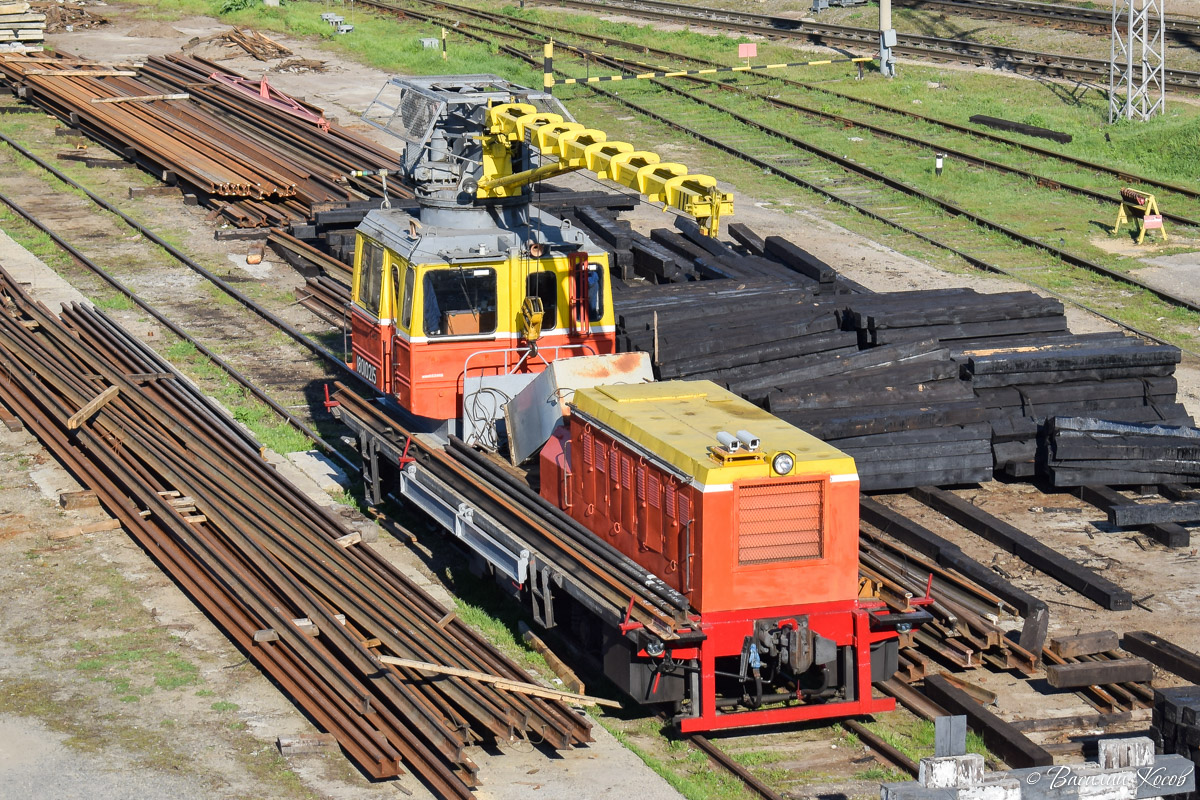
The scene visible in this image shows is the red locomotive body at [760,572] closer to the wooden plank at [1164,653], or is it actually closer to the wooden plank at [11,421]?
the wooden plank at [1164,653]

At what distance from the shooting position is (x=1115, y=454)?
17281mm

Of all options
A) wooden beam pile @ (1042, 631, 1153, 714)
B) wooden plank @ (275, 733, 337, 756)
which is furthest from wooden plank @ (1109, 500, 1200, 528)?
wooden plank @ (275, 733, 337, 756)

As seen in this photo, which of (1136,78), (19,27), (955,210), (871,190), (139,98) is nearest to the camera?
(955,210)

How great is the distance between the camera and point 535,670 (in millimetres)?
13648

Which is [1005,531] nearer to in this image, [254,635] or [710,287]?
[710,287]

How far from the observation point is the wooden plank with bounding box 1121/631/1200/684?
511 inches

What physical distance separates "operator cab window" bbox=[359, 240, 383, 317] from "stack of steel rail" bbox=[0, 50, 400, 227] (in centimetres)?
1127

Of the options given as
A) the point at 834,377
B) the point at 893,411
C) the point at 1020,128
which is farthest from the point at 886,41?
the point at 893,411

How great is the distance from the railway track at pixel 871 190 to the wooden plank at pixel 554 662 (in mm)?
12293

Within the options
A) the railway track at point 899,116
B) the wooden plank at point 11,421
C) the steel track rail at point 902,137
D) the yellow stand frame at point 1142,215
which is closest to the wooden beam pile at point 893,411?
the wooden plank at point 11,421

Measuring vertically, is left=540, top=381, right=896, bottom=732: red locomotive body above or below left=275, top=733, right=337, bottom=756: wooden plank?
above

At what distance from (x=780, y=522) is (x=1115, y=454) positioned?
6.84 m

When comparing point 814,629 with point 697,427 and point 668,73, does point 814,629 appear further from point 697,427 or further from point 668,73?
point 668,73

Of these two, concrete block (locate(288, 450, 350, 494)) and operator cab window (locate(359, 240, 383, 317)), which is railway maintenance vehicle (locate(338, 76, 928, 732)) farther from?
concrete block (locate(288, 450, 350, 494))
